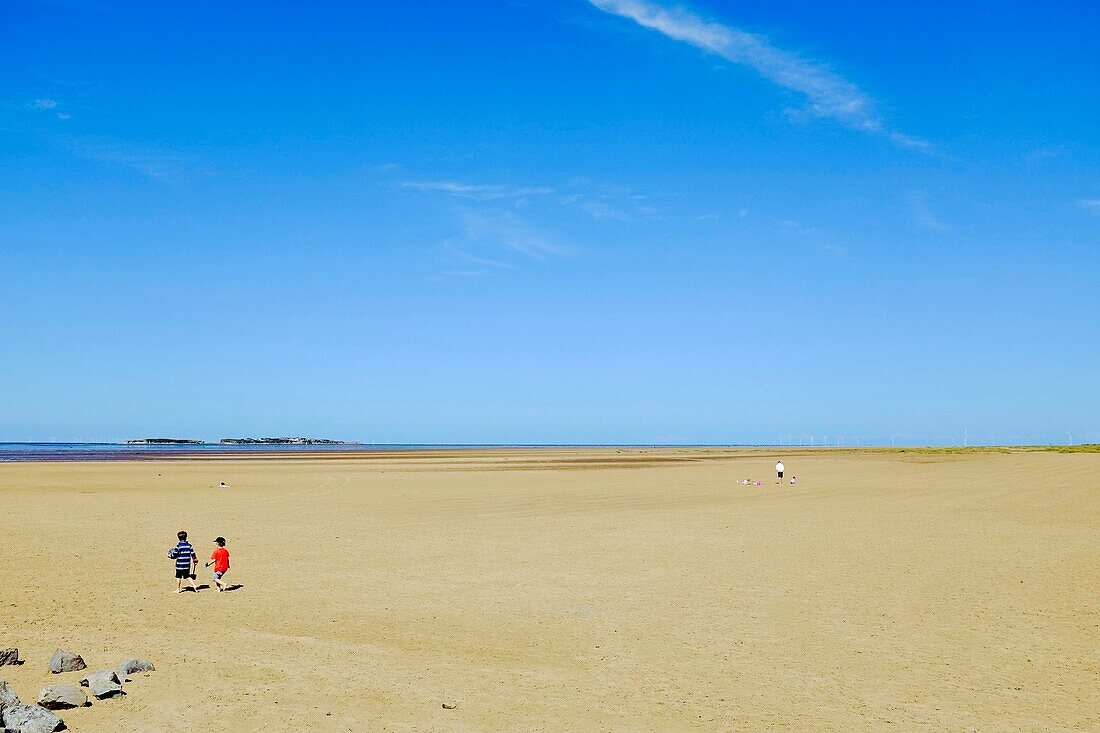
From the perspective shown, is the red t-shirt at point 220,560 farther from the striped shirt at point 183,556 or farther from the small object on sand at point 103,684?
the small object on sand at point 103,684

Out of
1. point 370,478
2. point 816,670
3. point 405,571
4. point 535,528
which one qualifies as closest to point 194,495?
point 370,478

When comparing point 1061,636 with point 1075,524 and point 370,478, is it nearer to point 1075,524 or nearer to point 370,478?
point 1075,524

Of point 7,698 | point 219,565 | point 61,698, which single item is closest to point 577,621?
point 61,698

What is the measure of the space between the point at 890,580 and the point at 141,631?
1588cm

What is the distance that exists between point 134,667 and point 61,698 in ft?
5.41

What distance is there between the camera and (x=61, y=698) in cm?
1008

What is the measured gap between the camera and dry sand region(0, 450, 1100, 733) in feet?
34.4

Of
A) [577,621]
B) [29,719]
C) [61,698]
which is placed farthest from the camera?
[577,621]

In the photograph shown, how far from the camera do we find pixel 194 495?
42.5m

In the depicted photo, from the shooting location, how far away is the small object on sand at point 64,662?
38.1 ft

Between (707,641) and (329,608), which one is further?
(329,608)

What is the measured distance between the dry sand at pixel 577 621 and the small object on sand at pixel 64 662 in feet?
1.07

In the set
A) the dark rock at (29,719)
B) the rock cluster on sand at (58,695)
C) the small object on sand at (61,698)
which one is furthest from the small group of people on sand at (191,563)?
the dark rock at (29,719)

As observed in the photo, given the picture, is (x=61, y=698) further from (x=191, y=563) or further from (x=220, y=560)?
(x=191, y=563)
